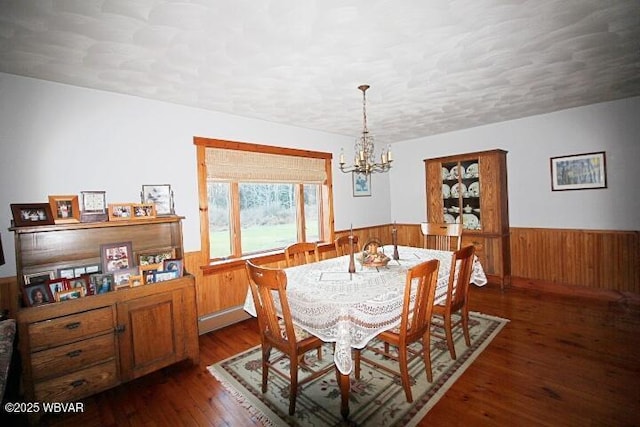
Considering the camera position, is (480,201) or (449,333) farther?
(480,201)

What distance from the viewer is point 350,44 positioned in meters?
2.02

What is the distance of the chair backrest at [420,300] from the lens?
1823 mm

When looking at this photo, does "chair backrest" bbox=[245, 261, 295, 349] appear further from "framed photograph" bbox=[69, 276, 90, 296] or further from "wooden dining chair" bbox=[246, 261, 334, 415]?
"framed photograph" bbox=[69, 276, 90, 296]

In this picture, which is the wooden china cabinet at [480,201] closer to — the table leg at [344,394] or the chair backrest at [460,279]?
the chair backrest at [460,279]

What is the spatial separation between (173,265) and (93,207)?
74 cm

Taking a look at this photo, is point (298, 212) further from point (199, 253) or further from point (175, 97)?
point (175, 97)

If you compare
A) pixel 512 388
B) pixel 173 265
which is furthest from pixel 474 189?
pixel 173 265

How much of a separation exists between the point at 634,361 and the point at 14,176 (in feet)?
16.1

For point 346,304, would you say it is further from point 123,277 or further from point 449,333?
point 123,277

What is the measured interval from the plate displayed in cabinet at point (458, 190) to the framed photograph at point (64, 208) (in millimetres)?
4540

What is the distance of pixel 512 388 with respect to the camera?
2094 millimetres

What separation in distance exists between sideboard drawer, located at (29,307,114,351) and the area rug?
89cm

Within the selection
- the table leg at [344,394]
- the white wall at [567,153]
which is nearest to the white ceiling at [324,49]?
the white wall at [567,153]

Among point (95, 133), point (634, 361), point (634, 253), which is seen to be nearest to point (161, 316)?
point (95, 133)
